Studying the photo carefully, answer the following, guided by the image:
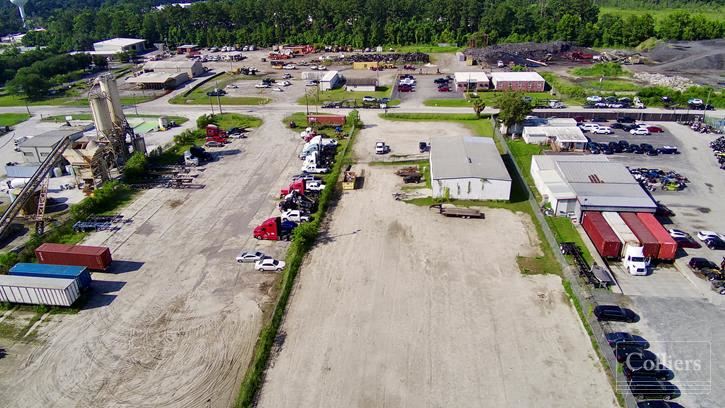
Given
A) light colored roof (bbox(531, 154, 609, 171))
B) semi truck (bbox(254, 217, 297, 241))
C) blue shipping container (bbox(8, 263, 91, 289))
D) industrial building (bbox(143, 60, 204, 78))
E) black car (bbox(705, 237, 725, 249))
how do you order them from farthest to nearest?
industrial building (bbox(143, 60, 204, 78)) < light colored roof (bbox(531, 154, 609, 171)) < semi truck (bbox(254, 217, 297, 241)) < black car (bbox(705, 237, 725, 249)) < blue shipping container (bbox(8, 263, 91, 289))

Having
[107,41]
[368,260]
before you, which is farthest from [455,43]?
[368,260]

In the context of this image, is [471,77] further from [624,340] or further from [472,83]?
[624,340]

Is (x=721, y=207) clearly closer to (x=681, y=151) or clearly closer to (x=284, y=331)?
(x=681, y=151)

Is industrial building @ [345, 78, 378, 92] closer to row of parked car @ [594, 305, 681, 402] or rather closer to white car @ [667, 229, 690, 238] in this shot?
white car @ [667, 229, 690, 238]

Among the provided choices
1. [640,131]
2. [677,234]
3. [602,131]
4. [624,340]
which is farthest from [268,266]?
[640,131]

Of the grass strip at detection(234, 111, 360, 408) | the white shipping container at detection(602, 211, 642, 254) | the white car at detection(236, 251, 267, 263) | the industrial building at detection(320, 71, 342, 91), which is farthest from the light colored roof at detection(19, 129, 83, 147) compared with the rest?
the white shipping container at detection(602, 211, 642, 254)

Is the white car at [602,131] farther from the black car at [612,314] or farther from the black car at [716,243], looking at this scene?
the black car at [612,314]
